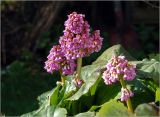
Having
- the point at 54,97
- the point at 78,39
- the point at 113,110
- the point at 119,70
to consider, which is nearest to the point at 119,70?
the point at 119,70

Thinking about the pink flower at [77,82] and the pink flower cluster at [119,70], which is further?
the pink flower at [77,82]

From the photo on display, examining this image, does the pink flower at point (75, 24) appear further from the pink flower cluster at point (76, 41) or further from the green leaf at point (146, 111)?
the green leaf at point (146, 111)

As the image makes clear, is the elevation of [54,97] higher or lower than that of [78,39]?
lower

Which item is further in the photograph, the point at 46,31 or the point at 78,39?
the point at 46,31

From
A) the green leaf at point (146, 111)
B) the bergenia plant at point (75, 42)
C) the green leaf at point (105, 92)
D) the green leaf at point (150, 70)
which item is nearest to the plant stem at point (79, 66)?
the bergenia plant at point (75, 42)

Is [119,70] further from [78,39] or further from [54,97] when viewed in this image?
[54,97]

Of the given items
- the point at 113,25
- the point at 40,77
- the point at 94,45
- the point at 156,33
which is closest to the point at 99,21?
the point at 113,25
